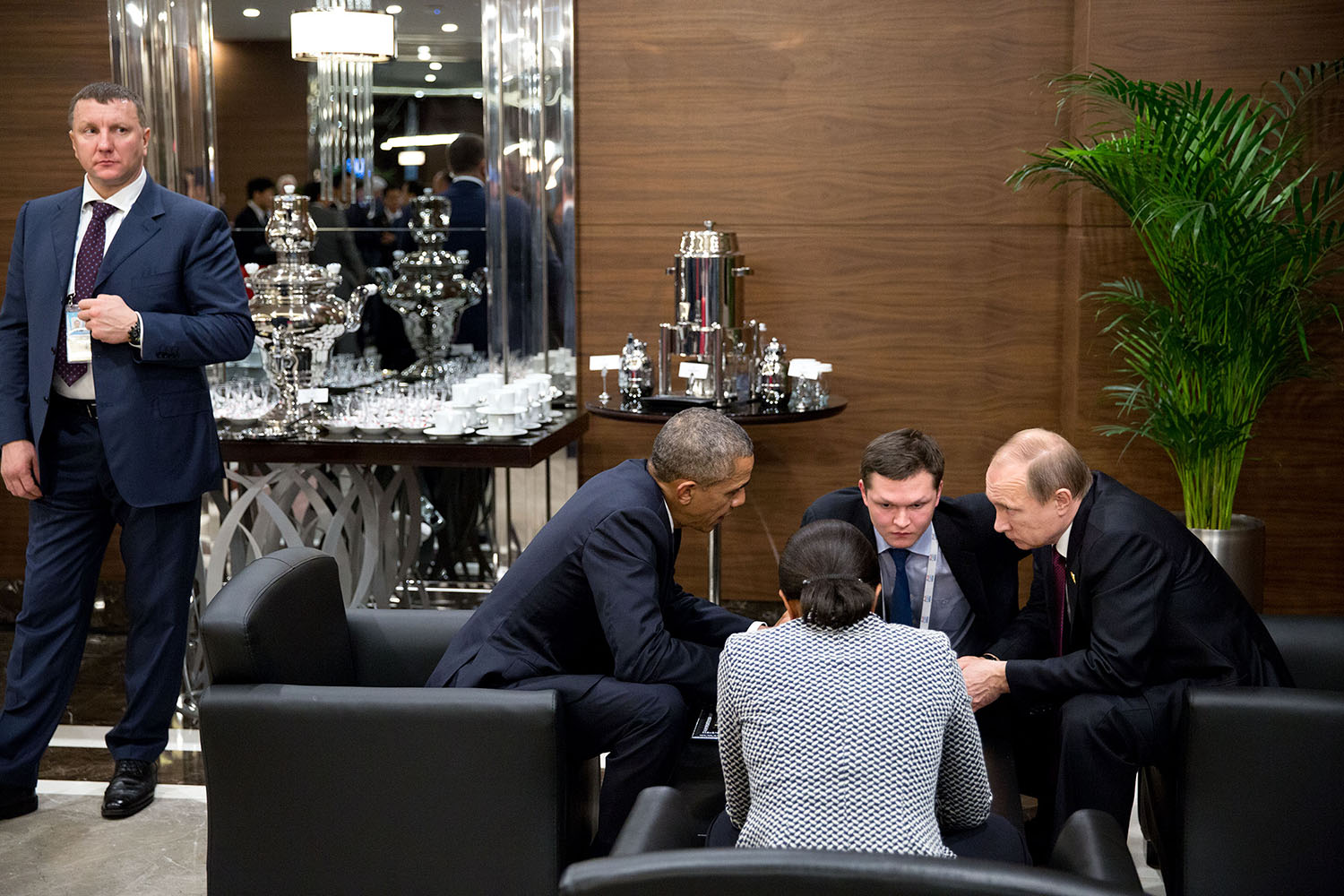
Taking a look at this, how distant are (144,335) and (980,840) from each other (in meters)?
2.38

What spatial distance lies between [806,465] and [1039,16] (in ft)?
6.23

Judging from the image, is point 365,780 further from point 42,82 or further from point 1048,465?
point 42,82

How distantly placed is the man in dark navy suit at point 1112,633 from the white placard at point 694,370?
192 centimetres

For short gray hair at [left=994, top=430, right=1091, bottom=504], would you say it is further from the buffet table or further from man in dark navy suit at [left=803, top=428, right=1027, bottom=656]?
the buffet table

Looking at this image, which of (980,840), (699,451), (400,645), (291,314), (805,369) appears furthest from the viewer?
(805,369)

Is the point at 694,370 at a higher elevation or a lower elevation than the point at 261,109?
lower

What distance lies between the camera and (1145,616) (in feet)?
8.59

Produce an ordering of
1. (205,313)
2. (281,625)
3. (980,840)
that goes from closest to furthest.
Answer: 1. (980,840)
2. (281,625)
3. (205,313)

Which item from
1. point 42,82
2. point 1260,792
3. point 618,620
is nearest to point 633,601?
point 618,620

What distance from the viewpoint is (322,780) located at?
8.05 feet

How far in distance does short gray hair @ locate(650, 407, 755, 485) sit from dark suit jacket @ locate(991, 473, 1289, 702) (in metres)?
0.70

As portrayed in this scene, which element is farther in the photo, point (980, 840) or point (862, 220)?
point (862, 220)

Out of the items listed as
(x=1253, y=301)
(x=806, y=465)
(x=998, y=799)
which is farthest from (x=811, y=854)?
(x=806, y=465)

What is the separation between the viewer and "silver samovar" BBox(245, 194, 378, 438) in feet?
14.2
